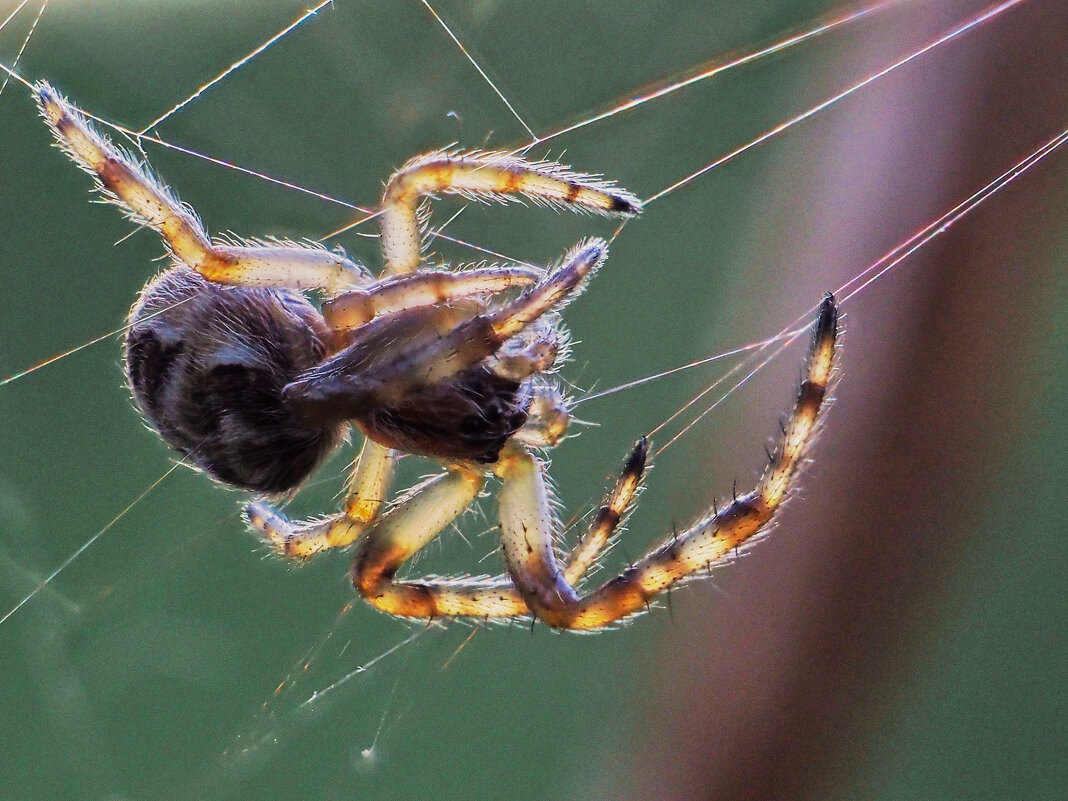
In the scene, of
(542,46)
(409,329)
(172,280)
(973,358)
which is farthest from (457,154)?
(973,358)

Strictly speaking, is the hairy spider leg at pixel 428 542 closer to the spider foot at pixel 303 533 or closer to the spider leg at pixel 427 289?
the spider foot at pixel 303 533

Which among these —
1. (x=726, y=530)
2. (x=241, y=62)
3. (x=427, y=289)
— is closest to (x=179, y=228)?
(x=427, y=289)

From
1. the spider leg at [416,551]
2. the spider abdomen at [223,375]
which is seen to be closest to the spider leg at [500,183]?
the spider abdomen at [223,375]

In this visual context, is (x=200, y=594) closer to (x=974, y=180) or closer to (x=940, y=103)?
(x=974, y=180)

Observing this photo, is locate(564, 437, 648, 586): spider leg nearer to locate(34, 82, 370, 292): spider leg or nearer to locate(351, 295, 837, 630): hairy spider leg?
locate(351, 295, 837, 630): hairy spider leg

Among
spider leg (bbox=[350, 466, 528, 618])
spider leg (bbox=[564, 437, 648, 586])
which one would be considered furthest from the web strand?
spider leg (bbox=[564, 437, 648, 586])
